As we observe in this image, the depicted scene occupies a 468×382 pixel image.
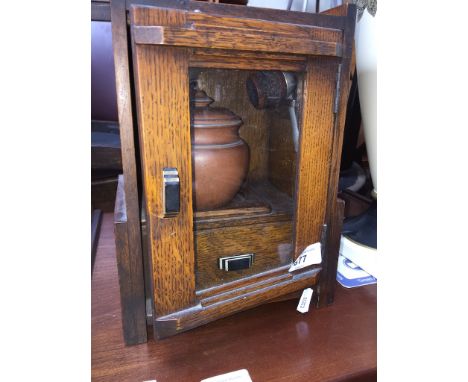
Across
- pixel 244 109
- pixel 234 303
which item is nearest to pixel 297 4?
pixel 244 109

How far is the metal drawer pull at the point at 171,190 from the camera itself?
411 millimetres

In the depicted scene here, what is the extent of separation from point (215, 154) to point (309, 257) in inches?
8.3

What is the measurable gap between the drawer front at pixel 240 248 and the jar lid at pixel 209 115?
5.9 inches

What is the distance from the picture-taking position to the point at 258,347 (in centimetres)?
50

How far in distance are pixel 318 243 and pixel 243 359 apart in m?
0.20

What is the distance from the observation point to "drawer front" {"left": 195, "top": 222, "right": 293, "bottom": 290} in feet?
1.63

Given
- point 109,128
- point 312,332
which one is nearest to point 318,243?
point 312,332

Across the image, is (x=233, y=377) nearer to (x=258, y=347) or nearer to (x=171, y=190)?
(x=258, y=347)

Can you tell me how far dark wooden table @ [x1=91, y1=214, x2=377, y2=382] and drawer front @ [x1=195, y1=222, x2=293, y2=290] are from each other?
89 mm

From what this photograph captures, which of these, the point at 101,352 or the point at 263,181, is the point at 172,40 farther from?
the point at 101,352

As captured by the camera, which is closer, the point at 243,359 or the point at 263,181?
the point at 243,359

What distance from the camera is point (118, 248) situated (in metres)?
0.45

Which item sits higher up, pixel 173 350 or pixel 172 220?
pixel 172 220

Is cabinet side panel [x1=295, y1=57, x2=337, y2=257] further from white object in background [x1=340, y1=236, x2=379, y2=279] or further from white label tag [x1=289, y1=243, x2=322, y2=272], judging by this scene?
white object in background [x1=340, y1=236, x2=379, y2=279]
